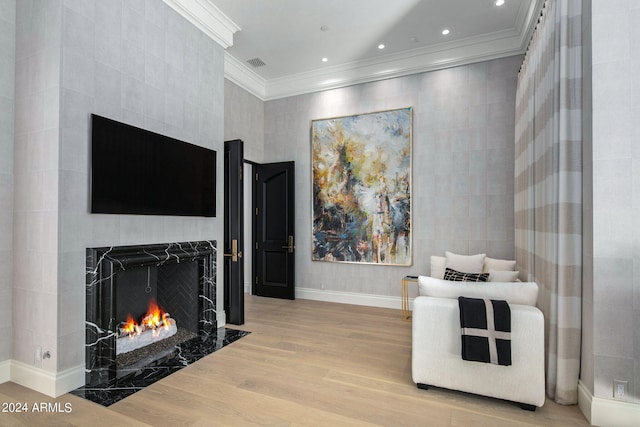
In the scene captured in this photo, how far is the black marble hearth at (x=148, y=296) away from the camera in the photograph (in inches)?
102

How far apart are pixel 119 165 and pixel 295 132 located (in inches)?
130

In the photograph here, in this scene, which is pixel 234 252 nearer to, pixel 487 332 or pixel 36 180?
pixel 36 180

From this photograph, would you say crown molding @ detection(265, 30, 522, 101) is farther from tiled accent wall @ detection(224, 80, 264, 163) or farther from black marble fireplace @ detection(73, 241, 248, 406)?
black marble fireplace @ detection(73, 241, 248, 406)

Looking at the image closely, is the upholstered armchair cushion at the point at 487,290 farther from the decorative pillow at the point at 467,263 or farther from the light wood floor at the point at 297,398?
the decorative pillow at the point at 467,263

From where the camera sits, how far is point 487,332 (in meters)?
2.23

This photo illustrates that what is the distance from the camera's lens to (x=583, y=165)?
2.27 m

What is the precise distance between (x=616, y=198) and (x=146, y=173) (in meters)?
3.66

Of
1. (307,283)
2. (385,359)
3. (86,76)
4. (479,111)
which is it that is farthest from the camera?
(307,283)

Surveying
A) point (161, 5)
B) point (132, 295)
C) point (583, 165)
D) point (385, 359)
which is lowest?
point (385, 359)

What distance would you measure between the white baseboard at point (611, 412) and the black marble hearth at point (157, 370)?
3.08 m

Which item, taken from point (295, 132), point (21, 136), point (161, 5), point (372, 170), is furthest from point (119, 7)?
point (372, 170)

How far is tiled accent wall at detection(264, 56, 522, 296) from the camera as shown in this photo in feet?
14.3

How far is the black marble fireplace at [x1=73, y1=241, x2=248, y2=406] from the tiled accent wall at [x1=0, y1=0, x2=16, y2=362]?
664 mm

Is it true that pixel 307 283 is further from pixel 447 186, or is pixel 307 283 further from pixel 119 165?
pixel 119 165
